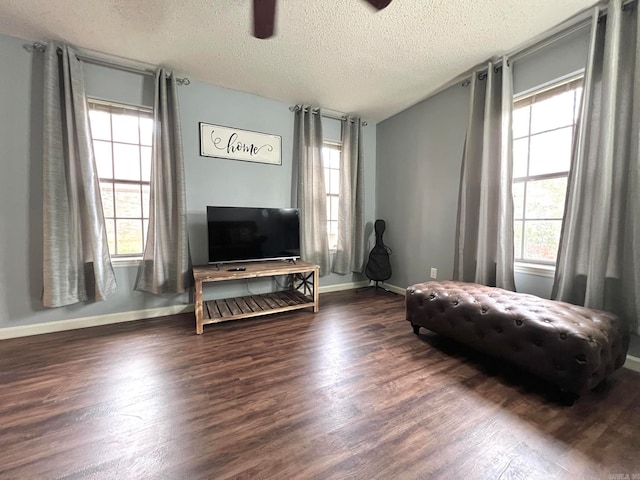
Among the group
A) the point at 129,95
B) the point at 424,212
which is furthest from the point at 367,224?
the point at 129,95

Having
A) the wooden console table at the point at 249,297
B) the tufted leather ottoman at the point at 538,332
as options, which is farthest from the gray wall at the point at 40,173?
the tufted leather ottoman at the point at 538,332

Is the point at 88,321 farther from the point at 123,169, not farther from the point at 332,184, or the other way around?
the point at 332,184

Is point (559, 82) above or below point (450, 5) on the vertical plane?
below

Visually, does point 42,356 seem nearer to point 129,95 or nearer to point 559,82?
point 129,95

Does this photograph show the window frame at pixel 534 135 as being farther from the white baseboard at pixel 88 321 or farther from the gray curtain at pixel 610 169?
the white baseboard at pixel 88 321

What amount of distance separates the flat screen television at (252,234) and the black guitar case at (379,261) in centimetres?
124

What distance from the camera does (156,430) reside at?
1212mm

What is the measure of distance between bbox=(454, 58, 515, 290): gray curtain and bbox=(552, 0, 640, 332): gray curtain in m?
0.49

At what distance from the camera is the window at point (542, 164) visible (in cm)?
210

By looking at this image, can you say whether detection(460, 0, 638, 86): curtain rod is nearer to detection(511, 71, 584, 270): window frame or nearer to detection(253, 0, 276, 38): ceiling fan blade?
detection(511, 71, 584, 270): window frame

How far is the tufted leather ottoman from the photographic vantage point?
1333mm

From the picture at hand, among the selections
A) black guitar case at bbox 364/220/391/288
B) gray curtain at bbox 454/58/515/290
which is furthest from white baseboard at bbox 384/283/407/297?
gray curtain at bbox 454/58/515/290

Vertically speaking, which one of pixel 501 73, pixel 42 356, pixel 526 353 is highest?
pixel 501 73

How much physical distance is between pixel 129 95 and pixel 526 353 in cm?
399
